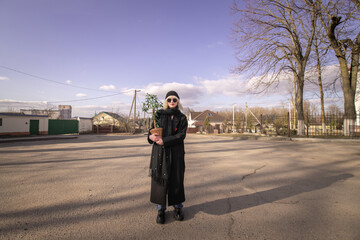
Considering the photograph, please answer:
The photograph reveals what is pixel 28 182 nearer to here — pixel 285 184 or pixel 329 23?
pixel 285 184

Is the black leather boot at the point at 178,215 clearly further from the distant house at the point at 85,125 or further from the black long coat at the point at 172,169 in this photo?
the distant house at the point at 85,125

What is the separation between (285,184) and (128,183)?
3404mm

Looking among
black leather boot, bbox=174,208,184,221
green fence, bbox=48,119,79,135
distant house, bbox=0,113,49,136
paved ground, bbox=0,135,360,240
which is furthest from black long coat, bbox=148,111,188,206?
green fence, bbox=48,119,79,135

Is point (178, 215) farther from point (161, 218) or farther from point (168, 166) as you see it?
point (168, 166)

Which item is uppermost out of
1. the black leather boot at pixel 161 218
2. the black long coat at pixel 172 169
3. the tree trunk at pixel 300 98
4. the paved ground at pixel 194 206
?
the tree trunk at pixel 300 98

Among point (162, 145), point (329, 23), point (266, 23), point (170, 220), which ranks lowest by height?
point (170, 220)

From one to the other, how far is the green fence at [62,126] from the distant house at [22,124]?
4.26 ft

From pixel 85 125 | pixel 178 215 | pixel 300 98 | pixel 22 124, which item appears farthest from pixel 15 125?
pixel 300 98

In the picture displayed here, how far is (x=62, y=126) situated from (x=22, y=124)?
6218 millimetres

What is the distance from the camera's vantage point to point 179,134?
8.47 ft

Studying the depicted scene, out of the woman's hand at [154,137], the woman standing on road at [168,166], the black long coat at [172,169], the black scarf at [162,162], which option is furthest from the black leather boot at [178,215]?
the woman's hand at [154,137]

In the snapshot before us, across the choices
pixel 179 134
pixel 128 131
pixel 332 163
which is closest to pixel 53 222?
pixel 179 134

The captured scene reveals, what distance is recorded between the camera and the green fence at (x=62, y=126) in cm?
2708

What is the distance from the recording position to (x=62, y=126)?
94.2ft
